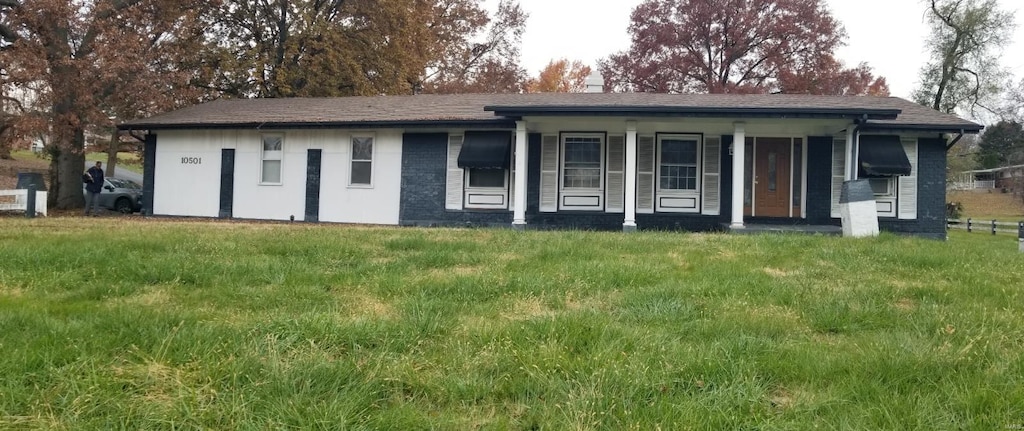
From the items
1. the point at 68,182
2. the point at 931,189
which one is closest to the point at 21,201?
the point at 68,182

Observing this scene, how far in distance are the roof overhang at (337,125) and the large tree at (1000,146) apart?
42545 mm

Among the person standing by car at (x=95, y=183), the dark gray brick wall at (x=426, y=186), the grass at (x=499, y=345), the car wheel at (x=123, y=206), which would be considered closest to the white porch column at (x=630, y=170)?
the dark gray brick wall at (x=426, y=186)

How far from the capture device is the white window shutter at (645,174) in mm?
14789

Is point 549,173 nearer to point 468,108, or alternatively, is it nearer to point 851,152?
point 468,108

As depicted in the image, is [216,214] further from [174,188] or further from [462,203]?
[462,203]

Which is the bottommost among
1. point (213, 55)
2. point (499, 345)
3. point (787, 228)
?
point (499, 345)

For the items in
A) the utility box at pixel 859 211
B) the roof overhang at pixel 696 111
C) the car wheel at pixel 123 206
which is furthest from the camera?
the car wheel at pixel 123 206

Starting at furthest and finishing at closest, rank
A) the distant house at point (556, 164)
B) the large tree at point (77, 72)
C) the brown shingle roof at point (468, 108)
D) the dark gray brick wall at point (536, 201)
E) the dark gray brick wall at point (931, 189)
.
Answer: the large tree at point (77, 72)
the dark gray brick wall at point (536, 201)
the dark gray brick wall at point (931, 189)
the distant house at point (556, 164)
the brown shingle roof at point (468, 108)

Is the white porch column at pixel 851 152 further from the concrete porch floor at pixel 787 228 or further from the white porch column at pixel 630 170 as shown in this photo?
the white porch column at pixel 630 170

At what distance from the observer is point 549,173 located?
48.9 feet

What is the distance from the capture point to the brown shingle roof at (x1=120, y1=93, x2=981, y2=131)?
42.8ft

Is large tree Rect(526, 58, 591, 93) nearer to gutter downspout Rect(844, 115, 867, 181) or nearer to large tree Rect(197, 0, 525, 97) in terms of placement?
large tree Rect(197, 0, 525, 97)

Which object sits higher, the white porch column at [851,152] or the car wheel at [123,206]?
the white porch column at [851,152]

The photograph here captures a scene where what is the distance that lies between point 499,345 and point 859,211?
34.6 feet
